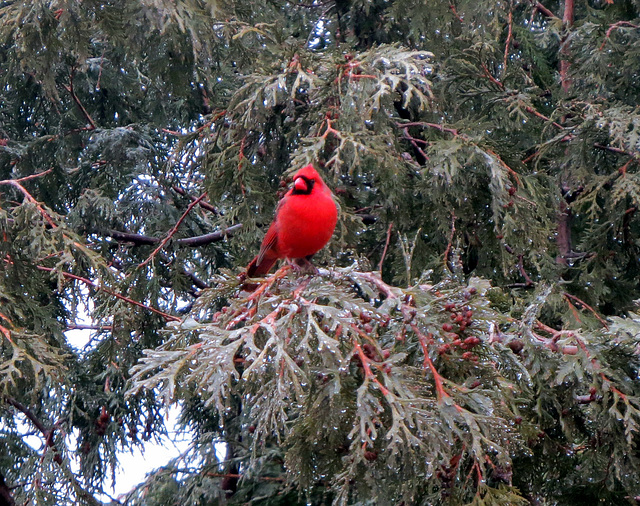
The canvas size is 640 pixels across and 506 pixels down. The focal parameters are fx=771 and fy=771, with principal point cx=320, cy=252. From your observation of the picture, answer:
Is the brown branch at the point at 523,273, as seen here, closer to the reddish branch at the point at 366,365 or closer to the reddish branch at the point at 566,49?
the reddish branch at the point at 566,49

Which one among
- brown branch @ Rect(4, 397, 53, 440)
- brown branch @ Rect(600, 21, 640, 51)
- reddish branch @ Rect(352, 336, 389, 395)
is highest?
brown branch @ Rect(600, 21, 640, 51)

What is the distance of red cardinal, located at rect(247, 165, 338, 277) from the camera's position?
12.5ft

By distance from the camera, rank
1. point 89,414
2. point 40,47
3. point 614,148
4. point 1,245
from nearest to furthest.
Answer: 1. point 1,245
2. point 40,47
3. point 614,148
4. point 89,414

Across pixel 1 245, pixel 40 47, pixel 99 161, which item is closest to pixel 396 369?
pixel 1 245

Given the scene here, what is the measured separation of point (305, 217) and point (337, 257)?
60cm

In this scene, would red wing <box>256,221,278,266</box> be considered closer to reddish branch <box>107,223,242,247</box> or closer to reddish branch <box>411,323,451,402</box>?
reddish branch <box>411,323,451,402</box>

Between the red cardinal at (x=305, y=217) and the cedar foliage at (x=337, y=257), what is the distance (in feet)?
0.38

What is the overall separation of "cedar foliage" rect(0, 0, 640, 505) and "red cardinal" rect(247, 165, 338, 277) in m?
0.12

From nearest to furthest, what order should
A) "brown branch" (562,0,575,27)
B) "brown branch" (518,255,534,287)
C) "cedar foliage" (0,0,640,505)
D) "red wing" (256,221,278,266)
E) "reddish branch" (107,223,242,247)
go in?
"cedar foliage" (0,0,640,505) → "red wing" (256,221,278,266) → "brown branch" (518,255,534,287) → "reddish branch" (107,223,242,247) → "brown branch" (562,0,575,27)

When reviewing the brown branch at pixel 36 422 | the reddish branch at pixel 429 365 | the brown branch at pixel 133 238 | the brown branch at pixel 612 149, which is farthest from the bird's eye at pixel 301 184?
the brown branch at pixel 36 422

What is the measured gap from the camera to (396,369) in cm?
262

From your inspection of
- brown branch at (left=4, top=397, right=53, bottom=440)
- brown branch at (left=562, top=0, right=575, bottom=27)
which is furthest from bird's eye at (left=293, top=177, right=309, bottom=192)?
brown branch at (left=562, top=0, right=575, bottom=27)

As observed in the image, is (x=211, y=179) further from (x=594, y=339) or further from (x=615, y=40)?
(x=615, y=40)

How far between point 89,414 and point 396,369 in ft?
13.5
